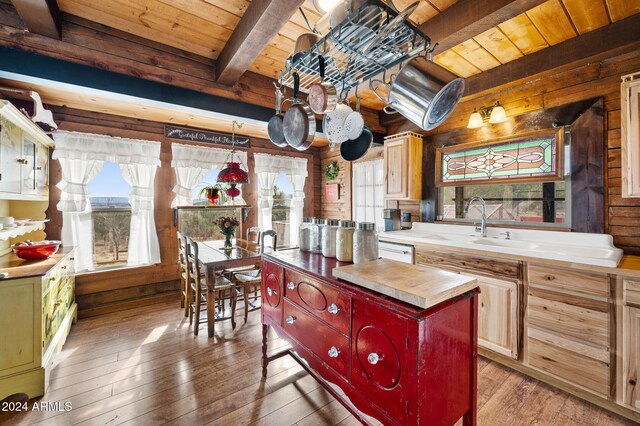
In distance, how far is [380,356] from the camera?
3.59 feet

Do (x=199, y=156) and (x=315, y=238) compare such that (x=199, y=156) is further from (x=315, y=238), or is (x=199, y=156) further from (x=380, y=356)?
(x=380, y=356)

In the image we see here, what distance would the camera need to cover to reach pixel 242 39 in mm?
1823

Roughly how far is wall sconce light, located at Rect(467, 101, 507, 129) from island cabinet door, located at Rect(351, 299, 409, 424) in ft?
8.38

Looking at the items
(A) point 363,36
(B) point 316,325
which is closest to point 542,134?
(A) point 363,36

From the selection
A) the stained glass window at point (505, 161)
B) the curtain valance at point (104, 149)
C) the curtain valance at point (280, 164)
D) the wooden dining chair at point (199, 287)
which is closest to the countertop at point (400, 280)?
the wooden dining chair at point (199, 287)

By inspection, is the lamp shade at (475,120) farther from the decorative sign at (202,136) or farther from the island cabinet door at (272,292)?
the decorative sign at (202,136)

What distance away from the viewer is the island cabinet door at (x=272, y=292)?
176 centimetres

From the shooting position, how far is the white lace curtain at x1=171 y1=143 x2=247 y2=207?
399 cm

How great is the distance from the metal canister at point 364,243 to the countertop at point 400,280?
6cm

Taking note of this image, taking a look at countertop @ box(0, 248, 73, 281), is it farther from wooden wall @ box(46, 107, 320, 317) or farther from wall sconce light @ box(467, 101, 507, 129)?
wall sconce light @ box(467, 101, 507, 129)

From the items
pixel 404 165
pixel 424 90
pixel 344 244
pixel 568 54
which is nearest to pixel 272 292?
pixel 344 244

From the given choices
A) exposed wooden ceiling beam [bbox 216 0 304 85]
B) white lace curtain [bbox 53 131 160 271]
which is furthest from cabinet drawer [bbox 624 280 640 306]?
white lace curtain [bbox 53 131 160 271]

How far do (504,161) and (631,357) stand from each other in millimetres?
1782

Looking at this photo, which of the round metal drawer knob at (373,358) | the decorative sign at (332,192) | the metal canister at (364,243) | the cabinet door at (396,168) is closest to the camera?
the round metal drawer knob at (373,358)
